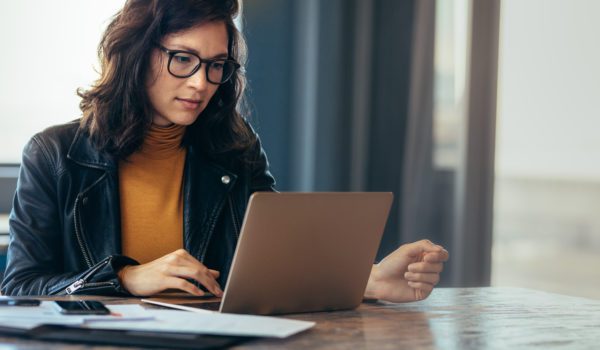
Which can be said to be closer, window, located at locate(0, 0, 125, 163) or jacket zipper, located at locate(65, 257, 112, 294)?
jacket zipper, located at locate(65, 257, 112, 294)

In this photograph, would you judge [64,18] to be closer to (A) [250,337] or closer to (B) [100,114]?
(B) [100,114]

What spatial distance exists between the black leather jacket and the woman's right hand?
0.08m

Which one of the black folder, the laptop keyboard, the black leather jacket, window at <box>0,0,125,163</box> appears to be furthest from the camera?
window at <box>0,0,125,163</box>

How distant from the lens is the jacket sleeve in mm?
1665

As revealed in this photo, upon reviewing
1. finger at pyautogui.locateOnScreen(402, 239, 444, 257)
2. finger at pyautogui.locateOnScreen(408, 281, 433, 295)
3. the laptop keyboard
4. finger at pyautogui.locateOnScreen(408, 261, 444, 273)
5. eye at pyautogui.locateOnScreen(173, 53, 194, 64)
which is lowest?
finger at pyautogui.locateOnScreen(408, 281, 433, 295)

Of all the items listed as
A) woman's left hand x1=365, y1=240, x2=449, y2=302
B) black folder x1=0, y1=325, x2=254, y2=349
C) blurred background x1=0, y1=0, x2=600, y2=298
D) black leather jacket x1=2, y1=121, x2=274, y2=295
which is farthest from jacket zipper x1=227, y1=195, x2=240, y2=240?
blurred background x1=0, y1=0, x2=600, y2=298

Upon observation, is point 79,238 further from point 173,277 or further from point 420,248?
point 420,248

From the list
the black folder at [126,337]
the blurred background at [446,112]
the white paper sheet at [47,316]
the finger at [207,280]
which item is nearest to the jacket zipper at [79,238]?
the finger at [207,280]

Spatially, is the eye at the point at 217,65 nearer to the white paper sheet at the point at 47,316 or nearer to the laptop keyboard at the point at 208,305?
the laptop keyboard at the point at 208,305

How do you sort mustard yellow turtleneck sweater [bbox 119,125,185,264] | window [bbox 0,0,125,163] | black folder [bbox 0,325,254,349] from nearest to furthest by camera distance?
black folder [bbox 0,325,254,349], mustard yellow turtleneck sweater [bbox 119,125,185,264], window [bbox 0,0,125,163]

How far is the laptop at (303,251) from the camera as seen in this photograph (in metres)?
1.32

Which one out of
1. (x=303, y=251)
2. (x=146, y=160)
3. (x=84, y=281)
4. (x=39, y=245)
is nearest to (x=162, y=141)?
(x=146, y=160)

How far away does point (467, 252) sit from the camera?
11.8ft

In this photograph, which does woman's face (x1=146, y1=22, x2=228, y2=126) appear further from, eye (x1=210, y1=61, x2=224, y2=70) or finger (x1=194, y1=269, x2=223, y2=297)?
finger (x1=194, y1=269, x2=223, y2=297)
